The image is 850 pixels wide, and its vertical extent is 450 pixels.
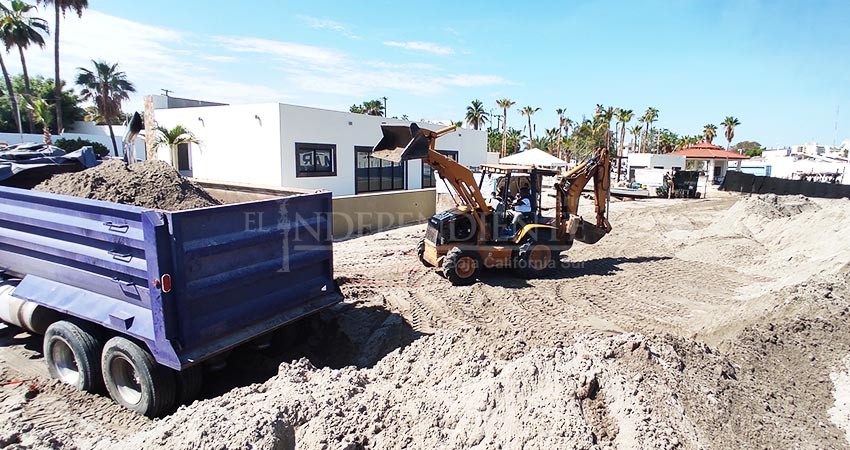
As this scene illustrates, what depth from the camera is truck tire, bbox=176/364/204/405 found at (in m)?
4.07

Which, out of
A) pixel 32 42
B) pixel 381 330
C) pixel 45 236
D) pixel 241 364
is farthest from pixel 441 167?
pixel 32 42

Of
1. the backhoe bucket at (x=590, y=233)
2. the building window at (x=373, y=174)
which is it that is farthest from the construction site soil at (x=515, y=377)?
the building window at (x=373, y=174)

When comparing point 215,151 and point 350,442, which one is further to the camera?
point 215,151

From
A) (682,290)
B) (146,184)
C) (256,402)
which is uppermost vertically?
(146,184)

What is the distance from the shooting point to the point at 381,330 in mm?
5949

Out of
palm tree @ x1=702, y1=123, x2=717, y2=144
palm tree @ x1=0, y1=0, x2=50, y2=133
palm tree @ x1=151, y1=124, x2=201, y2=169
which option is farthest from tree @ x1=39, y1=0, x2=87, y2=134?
palm tree @ x1=702, y1=123, x2=717, y2=144

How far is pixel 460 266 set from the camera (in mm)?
8461

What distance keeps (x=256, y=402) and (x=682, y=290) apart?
7885mm

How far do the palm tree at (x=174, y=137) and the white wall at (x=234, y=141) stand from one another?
0.21 metres

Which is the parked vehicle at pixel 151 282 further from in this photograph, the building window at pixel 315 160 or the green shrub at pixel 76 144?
the green shrub at pixel 76 144

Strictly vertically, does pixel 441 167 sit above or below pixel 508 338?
above

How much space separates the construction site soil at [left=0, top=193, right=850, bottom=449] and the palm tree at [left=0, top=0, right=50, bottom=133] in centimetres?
3409

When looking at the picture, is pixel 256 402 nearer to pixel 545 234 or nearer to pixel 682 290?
pixel 545 234

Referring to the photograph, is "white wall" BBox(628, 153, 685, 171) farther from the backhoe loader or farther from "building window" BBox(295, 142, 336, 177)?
the backhoe loader
